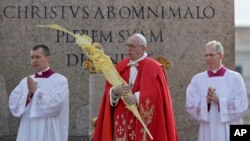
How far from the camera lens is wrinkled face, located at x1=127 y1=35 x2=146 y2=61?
11.2 m

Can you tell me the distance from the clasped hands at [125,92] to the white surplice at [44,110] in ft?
3.92

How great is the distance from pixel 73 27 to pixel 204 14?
2.10m

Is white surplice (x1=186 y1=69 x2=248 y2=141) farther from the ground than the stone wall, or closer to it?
closer to it

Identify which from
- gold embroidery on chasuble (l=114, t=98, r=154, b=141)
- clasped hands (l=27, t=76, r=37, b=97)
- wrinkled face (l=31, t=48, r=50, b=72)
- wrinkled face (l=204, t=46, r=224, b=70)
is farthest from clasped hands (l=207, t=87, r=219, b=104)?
clasped hands (l=27, t=76, r=37, b=97)

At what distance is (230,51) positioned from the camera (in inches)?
559

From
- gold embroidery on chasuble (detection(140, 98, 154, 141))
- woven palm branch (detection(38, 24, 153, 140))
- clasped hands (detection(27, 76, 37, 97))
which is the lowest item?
gold embroidery on chasuble (detection(140, 98, 154, 141))

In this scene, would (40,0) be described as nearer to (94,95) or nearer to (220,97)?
(94,95)

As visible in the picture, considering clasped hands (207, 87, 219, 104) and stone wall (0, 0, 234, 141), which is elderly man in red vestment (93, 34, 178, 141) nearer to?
clasped hands (207, 87, 219, 104)

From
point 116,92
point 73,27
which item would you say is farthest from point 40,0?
point 116,92

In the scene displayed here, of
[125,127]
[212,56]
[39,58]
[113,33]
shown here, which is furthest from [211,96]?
[113,33]

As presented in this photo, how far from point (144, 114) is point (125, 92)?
36 centimetres

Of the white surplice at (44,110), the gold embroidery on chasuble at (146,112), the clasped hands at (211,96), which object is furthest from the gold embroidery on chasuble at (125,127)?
the clasped hands at (211,96)

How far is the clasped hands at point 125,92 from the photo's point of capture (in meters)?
11.2

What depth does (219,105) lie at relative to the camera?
12.0m
